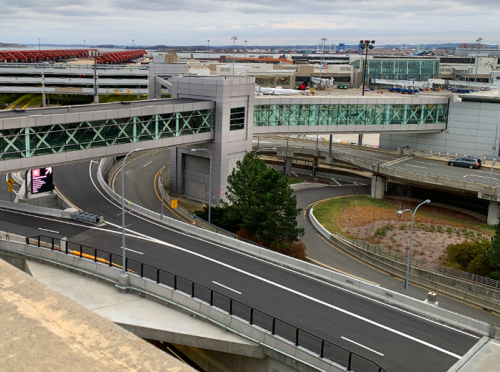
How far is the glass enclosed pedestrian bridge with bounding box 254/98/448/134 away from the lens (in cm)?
6456

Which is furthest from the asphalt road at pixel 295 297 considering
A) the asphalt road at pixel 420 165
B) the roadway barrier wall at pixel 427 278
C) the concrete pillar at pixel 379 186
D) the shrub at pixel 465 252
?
the asphalt road at pixel 420 165

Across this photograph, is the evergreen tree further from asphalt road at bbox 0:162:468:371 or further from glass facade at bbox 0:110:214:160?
glass facade at bbox 0:110:214:160

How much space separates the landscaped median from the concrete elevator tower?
10.3 meters

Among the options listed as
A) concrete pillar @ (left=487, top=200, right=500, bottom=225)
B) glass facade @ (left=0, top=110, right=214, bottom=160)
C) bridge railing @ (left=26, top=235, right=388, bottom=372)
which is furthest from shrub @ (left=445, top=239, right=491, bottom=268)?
glass facade @ (left=0, top=110, right=214, bottom=160)

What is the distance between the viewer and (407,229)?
53.9 metres

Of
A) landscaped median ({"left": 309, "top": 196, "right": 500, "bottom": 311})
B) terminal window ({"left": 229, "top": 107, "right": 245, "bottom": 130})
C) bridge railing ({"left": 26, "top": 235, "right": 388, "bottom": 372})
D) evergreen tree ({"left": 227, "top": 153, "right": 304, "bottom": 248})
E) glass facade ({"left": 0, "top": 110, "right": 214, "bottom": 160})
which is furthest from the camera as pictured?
terminal window ({"left": 229, "top": 107, "right": 245, "bottom": 130})

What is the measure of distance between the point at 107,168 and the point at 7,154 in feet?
106

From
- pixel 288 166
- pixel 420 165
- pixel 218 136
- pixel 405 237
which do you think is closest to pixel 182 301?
pixel 405 237

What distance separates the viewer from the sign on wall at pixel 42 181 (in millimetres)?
53125

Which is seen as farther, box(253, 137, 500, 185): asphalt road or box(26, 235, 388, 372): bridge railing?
box(253, 137, 500, 185): asphalt road

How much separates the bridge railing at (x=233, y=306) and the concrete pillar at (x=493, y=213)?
38.5 metres

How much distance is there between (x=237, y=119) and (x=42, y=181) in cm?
2036

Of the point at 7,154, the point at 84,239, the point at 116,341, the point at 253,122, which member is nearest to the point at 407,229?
the point at 253,122

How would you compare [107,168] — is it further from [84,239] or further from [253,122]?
[84,239]
